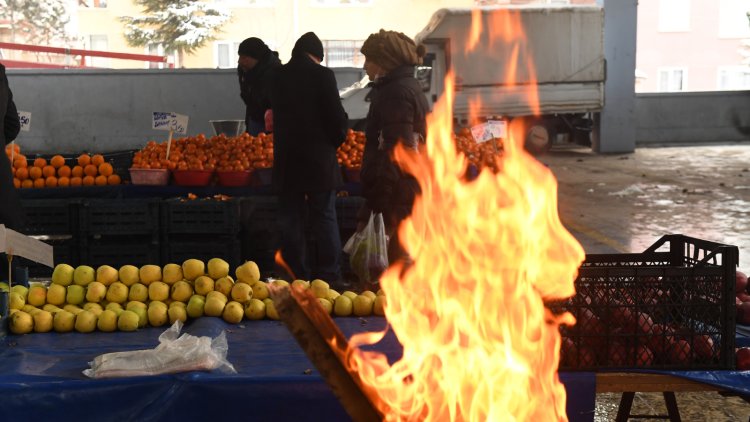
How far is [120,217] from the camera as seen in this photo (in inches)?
272

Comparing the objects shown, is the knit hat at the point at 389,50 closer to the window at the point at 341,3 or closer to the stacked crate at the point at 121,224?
the stacked crate at the point at 121,224

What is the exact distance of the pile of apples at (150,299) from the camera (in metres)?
3.61

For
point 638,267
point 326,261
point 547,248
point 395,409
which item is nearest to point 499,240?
point 547,248

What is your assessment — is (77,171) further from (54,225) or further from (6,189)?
(6,189)

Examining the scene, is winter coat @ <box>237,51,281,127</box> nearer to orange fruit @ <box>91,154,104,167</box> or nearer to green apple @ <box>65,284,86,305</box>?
orange fruit @ <box>91,154,104,167</box>

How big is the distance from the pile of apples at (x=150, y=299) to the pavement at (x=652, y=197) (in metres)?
5.46

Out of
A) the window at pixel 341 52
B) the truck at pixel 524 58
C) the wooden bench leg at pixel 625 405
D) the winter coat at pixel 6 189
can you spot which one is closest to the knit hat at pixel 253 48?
the winter coat at pixel 6 189

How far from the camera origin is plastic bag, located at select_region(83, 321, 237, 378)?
9.53ft

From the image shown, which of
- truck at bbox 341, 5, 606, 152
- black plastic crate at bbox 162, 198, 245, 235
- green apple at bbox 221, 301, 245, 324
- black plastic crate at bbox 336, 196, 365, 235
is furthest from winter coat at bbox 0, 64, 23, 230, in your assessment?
truck at bbox 341, 5, 606, 152

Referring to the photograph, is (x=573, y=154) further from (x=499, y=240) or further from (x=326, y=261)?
(x=499, y=240)

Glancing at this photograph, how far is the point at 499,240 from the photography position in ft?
9.42

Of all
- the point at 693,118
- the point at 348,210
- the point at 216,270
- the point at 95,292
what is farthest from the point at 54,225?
the point at 693,118

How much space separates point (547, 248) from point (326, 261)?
3.82m

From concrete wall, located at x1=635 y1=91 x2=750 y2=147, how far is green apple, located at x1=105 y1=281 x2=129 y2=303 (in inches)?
873
